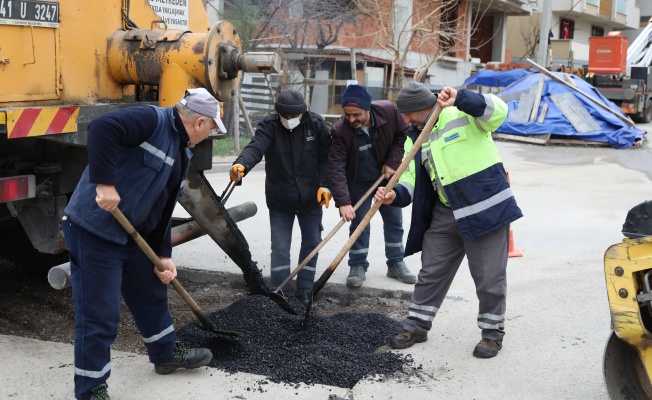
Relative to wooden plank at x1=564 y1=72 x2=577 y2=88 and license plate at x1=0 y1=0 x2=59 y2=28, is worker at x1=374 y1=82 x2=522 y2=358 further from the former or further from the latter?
wooden plank at x1=564 y1=72 x2=577 y2=88

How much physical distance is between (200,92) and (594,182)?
31.1 ft

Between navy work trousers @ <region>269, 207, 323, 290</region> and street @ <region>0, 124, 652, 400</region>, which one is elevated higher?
navy work trousers @ <region>269, 207, 323, 290</region>

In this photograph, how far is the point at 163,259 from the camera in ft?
12.9

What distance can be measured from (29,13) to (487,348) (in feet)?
10.6

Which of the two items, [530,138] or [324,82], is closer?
Result: [324,82]

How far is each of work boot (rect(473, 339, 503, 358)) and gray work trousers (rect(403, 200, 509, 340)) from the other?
1.2 inches

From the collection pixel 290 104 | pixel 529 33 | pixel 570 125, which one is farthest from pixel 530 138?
pixel 529 33

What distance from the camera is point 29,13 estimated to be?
14.1 feet

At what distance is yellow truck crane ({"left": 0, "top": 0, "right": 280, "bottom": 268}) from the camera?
4.27 meters

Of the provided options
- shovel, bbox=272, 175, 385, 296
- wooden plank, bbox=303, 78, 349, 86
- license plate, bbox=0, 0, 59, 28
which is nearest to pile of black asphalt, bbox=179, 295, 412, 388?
shovel, bbox=272, 175, 385, 296

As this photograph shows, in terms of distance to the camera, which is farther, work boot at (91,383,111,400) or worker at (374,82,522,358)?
worker at (374,82,522,358)

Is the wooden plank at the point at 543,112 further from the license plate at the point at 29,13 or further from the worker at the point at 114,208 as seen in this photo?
the worker at the point at 114,208

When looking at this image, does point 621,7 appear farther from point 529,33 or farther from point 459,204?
point 459,204

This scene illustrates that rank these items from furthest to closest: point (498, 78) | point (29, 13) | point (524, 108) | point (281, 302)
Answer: point (498, 78) → point (524, 108) → point (281, 302) → point (29, 13)
